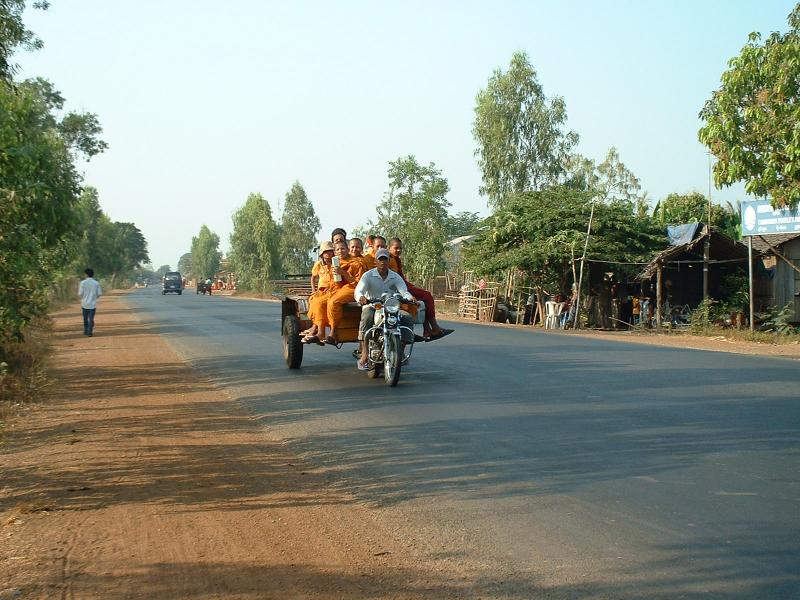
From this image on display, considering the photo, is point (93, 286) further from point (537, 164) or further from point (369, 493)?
point (537, 164)

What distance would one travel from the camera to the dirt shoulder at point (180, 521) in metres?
4.70

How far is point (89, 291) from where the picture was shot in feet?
81.5

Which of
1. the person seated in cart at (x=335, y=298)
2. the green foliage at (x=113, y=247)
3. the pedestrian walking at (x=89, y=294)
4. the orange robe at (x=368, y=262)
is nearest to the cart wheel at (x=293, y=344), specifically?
the person seated in cart at (x=335, y=298)

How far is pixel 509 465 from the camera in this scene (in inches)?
288

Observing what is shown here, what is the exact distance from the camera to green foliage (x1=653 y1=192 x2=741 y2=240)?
3806 cm

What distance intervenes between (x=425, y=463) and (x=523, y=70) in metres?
54.0

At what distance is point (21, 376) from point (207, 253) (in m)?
172

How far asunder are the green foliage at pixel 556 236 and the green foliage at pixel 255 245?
5881cm

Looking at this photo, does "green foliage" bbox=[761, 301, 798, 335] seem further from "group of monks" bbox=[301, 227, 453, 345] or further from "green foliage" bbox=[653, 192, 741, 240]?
"group of monks" bbox=[301, 227, 453, 345]

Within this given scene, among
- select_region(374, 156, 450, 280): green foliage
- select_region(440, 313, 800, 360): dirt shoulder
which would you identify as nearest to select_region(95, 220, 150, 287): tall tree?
select_region(374, 156, 450, 280): green foliage

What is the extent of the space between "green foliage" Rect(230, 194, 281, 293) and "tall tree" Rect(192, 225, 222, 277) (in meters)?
80.2

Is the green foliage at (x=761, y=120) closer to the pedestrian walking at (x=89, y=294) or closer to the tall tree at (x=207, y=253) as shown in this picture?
the pedestrian walking at (x=89, y=294)

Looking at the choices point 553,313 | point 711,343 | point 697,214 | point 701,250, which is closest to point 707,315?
point 701,250

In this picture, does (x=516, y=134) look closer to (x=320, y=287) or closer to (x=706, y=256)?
(x=706, y=256)
